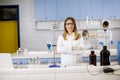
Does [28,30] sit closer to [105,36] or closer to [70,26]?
[105,36]

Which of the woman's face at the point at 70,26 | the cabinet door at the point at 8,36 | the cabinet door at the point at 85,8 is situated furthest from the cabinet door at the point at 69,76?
the cabinet door at the point at 8,36

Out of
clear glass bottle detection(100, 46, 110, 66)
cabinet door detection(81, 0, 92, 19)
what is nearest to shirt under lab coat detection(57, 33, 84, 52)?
clear glass bottle detection(100, 46, 110, 66)

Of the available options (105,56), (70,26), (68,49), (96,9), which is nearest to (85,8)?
(96,9)

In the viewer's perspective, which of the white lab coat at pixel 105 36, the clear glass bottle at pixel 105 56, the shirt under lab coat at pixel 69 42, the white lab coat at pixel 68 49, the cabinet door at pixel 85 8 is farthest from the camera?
the cabinet door at pixel 85 8

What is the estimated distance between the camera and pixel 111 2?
5.99m

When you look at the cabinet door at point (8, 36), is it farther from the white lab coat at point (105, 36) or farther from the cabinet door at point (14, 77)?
the cabinet door at point (14, 77)

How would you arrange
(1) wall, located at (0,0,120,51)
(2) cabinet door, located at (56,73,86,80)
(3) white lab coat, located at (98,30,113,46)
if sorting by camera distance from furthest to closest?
(1) wall, located at (0,0,120,51)
(3) white lab coat, located at (98,30,113,46)
(2) cabinet door, located at (56,73,86,80)

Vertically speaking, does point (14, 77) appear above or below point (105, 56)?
below

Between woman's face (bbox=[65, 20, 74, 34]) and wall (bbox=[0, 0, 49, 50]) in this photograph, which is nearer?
woman's face (bbox=[65, 20, 74, 34])

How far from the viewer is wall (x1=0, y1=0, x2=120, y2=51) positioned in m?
6.34

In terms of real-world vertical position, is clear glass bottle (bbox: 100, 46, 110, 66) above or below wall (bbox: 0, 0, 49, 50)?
below

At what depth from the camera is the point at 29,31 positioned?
250 inches

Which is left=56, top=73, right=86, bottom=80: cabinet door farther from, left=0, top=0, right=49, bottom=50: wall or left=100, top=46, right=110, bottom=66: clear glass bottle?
left=0, top=0, right=49, bottom=50: wall

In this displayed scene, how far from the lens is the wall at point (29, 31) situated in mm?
6336
